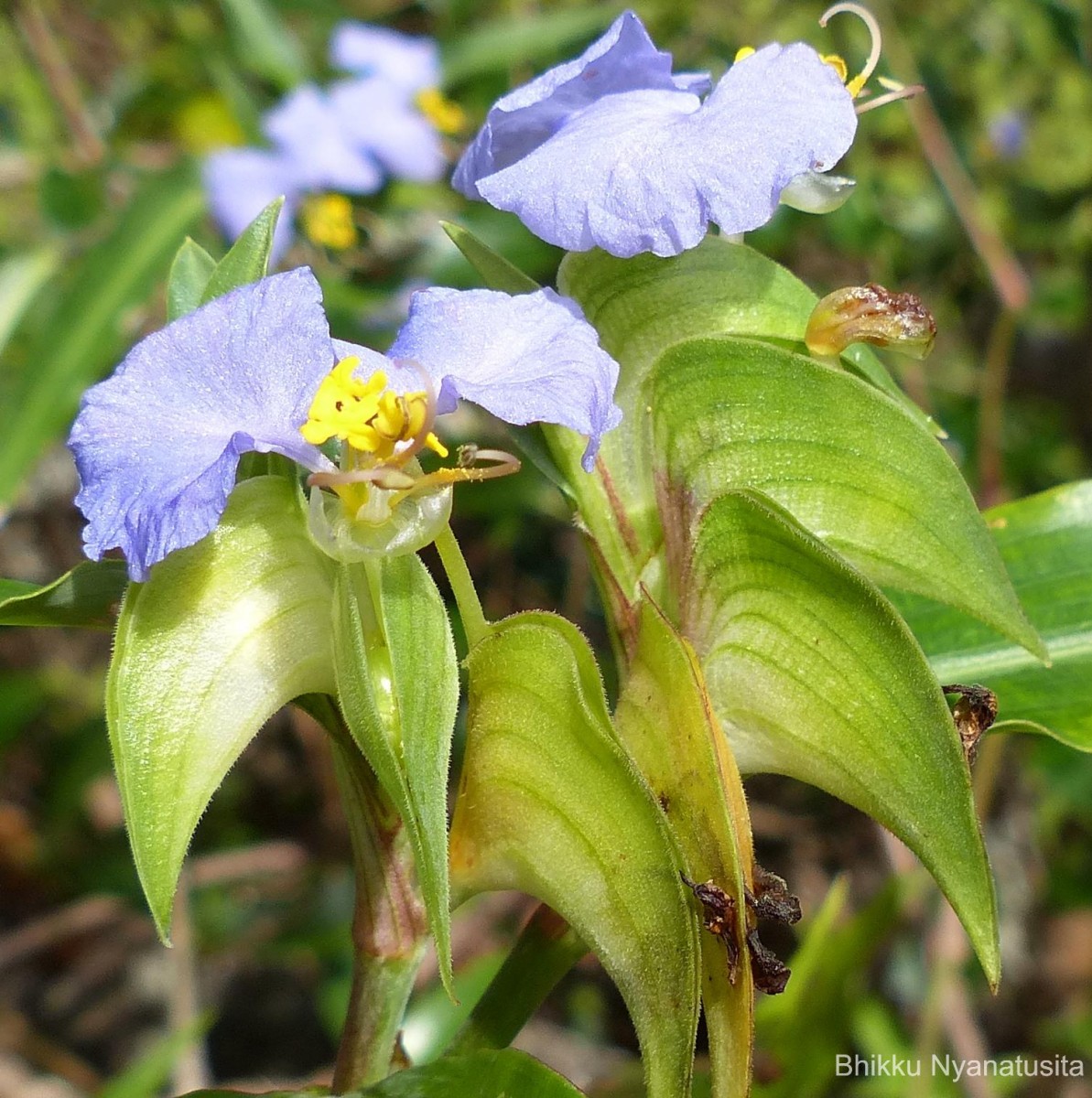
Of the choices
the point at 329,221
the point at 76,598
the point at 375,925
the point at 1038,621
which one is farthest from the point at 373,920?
the point at 329,221

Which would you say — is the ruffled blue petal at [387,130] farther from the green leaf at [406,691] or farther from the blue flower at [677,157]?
the green leaf at [406,691]

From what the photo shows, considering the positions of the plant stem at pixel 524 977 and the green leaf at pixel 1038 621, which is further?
the green leaf at pixel 1038 621

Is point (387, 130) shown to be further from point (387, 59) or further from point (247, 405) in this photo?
point (247, 405)

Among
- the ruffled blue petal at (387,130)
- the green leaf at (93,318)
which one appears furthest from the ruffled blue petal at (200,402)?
the ruffled blue petal at (387,130)

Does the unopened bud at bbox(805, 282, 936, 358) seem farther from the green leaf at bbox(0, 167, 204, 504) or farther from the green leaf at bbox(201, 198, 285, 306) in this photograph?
the green leaf at bbox(0, 167, 204, 504)

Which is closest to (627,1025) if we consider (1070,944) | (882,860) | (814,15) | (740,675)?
(882,860)

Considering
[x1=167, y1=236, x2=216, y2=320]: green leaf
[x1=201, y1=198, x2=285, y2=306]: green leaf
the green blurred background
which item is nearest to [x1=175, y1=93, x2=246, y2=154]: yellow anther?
the green blurred background
